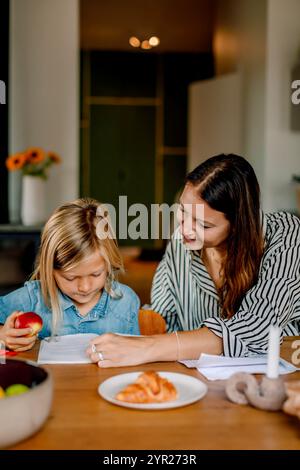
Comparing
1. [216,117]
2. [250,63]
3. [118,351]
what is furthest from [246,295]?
[216,117]

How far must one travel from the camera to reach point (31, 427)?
3.11 feet

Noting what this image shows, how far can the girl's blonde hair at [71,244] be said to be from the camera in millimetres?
1645

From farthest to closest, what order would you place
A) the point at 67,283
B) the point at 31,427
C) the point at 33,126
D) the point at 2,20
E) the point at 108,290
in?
the point at 33,126 → the point at 2,20 → the point at 108,290 → the point at 67,283 → the point at 31,427

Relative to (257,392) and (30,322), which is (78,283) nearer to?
(30,322)

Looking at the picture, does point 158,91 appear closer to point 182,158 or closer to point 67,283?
point 182,158

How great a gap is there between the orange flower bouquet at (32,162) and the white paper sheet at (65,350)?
2458 mm

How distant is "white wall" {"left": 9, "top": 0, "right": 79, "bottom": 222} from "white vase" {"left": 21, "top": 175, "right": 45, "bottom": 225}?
0.34 m

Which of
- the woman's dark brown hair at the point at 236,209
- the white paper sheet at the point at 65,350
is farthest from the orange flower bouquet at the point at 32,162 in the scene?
the white paper sheet at the point at 65,350

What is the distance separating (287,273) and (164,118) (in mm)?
6810

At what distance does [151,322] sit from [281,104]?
324 cm

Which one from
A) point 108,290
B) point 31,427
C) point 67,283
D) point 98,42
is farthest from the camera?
point 98,42

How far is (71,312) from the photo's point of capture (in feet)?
5.75

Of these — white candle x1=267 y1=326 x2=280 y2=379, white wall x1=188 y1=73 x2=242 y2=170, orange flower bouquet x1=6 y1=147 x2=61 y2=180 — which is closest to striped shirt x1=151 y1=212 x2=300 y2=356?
white candle x1=267 y1=326 x2=280 y2=379

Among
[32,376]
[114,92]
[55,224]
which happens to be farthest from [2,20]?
[114,92]
